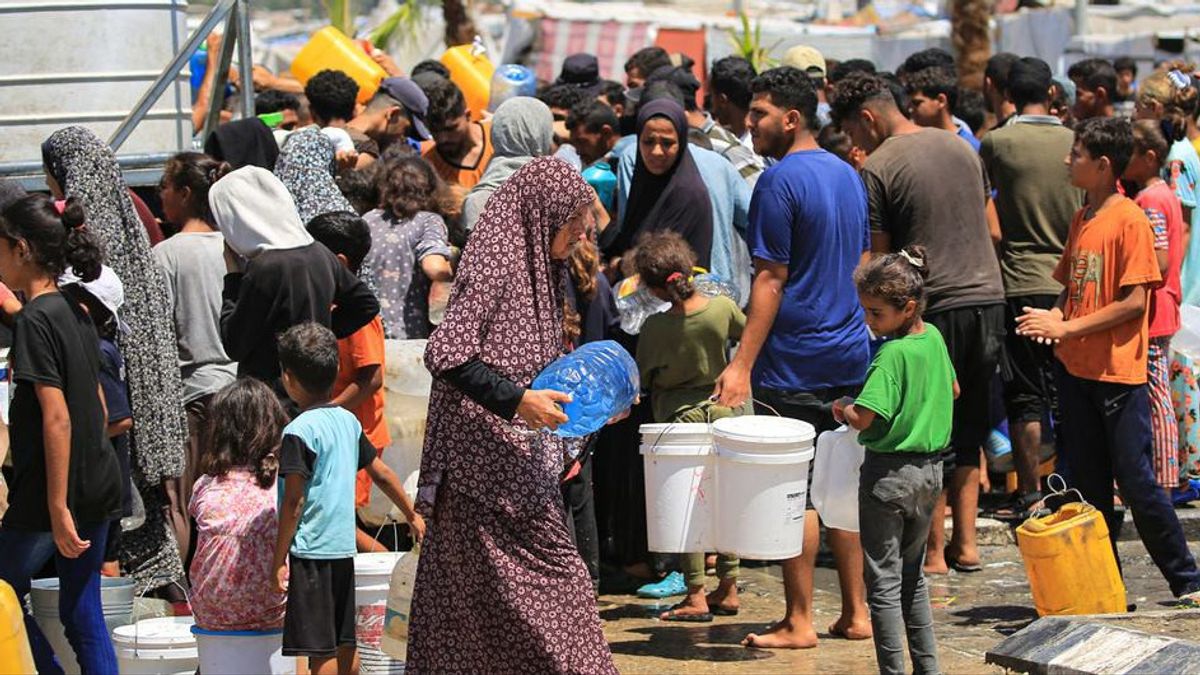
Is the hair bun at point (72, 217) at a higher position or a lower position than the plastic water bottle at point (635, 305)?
higher

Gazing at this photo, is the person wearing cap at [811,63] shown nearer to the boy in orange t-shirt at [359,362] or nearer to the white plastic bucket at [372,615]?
the boy in orange t-shirt at [359,362]

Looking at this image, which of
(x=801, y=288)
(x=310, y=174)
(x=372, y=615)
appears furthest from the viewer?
(x=310, y=174)

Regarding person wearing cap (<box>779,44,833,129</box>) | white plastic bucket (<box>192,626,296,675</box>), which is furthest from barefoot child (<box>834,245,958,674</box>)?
person wearing cap (<box>779,44,833,129</box>)

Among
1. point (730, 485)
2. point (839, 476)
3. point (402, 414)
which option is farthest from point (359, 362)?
point (839, 476)

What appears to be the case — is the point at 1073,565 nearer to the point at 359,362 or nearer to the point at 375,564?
the point at 375,564

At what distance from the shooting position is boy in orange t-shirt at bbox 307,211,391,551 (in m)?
7.18

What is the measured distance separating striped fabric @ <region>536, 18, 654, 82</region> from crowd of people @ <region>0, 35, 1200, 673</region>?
20600 mm

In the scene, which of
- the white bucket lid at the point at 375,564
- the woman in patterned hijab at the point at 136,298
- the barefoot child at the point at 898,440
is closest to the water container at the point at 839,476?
the barefoot child at the point at 898,440

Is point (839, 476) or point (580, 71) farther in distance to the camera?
point (580, 71)

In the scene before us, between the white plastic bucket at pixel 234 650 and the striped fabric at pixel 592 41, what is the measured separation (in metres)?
24.8

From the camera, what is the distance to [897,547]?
20.7 ft

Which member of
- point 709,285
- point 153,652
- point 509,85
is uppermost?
point 509,85

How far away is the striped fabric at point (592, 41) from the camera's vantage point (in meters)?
30.4

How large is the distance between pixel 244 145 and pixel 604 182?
1.89 m
